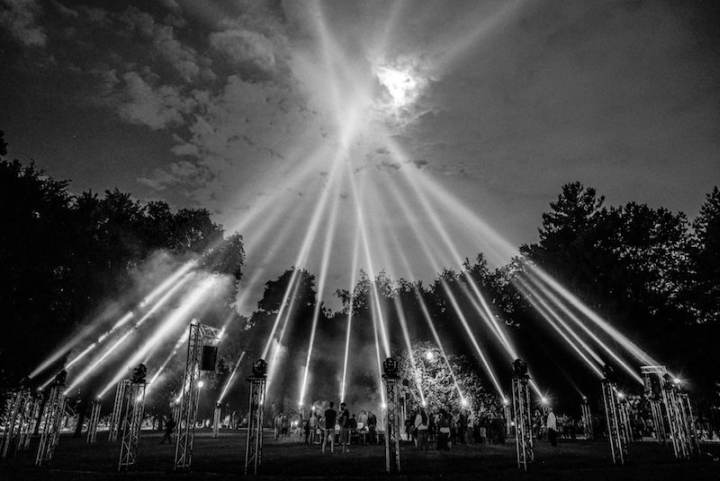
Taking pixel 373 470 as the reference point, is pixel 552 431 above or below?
above

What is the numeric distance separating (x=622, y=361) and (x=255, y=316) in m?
38.4

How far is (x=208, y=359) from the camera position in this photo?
46.5 feet

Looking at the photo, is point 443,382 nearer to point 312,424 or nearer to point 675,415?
point 312,424

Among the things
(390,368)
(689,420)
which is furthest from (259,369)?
(689,420)

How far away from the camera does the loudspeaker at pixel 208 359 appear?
14.0 meters

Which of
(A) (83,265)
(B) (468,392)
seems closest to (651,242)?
(B) (468,392)

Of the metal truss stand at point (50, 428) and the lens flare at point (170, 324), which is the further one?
the lens flare at point (170, 324)

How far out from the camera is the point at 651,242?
3900 centimetres

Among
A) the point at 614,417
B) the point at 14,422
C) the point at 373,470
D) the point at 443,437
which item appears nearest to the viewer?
the point at 373,470

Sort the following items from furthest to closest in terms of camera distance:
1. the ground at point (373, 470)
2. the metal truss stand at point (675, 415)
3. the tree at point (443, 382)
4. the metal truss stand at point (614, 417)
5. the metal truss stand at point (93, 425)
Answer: the tree at point (443, 382) < the metal truss stand at point (93, 425) < the metal truss stand at point (675, 415) < the metal truss stand at point (614, 417) < the ground at point (373, 470)

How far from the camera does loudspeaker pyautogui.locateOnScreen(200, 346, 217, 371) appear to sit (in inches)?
551

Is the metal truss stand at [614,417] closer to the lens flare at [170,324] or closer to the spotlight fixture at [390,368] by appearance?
the spotlight fixture at [390,368]

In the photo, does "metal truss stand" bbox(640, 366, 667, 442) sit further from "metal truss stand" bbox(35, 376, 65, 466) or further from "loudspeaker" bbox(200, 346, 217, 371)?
"metal truss stand" bbox(35, 376, 65, 466)

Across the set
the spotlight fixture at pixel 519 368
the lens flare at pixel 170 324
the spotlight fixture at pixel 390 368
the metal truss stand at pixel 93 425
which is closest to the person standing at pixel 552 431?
the spotlight fixture at pixel 519 368
